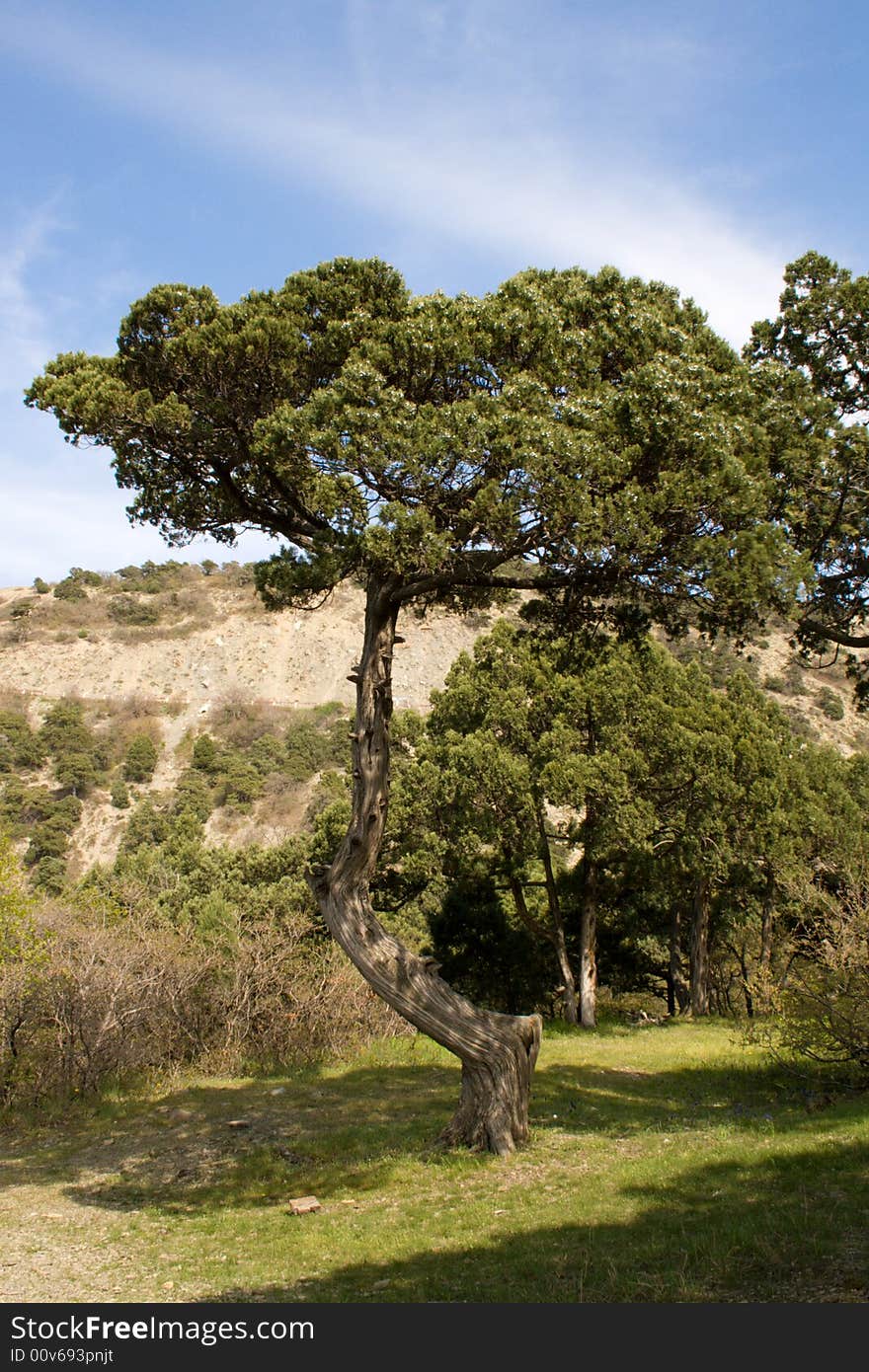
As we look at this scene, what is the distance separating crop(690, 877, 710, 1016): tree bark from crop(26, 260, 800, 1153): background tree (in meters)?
16.0

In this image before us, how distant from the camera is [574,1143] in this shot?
8.62 m

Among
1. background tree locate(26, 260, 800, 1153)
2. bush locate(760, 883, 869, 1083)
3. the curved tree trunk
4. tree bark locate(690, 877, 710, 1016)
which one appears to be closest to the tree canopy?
background tree locate(26, 260, 800, 1153)

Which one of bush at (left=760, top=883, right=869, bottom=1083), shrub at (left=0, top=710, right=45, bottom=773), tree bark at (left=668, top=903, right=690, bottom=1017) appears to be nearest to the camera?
bush at (left=760, top=883, right=869, bottom=1083)

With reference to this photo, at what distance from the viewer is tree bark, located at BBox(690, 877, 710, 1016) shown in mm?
23297

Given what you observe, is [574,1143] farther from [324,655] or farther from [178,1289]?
[324,655]

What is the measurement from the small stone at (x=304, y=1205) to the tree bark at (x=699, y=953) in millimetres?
17325

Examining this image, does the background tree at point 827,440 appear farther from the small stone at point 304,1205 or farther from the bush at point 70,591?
the bush at point 70,591

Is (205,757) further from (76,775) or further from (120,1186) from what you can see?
(120,1186)

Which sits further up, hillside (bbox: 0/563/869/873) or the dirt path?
hillside (bbox: 0/563/869/873)

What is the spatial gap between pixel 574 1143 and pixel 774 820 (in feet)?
45.5

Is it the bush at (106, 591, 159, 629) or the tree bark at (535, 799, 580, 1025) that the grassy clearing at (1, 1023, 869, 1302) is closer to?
the tree bark at (535, 799, 580, 1025)

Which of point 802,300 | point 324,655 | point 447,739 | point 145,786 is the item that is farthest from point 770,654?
point 802,300

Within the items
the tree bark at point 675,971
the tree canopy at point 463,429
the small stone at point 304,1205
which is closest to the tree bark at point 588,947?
the tree bark at point 675,971

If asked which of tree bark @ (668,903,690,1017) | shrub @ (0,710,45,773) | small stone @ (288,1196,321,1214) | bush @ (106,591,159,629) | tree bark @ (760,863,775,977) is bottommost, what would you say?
tree bark @ (668,903,690,1017)
